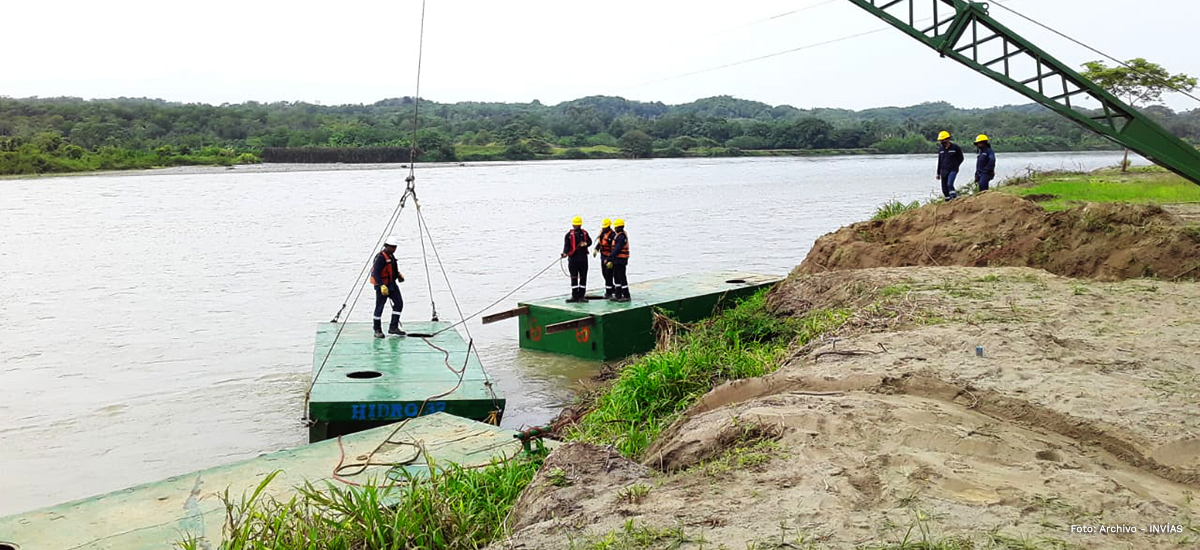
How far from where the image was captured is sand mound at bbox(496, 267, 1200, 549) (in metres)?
4.64

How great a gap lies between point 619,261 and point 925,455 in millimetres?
11116

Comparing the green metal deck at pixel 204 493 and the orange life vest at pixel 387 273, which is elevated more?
the orange life vest at pixel 387 273

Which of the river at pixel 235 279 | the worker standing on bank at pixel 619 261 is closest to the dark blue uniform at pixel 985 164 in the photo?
the worker standing on bank at pixel 619 261

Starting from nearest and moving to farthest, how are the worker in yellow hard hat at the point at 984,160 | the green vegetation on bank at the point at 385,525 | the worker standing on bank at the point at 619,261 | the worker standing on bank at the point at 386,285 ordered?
the green vegetation on bank at the point at 385,525
the worker standing on bank at the point at 386,285
the worker standing on bank at the point at 619,261
the worker in yellow hard hat at the point at 984,160

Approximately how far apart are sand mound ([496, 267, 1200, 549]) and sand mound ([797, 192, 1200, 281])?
3.63 metres

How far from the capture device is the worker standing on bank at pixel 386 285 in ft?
48.0

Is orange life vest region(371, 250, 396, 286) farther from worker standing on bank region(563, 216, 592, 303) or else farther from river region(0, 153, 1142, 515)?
worker standing on bank region(563, 216, 592, 303)

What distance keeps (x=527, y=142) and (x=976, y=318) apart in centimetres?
8673

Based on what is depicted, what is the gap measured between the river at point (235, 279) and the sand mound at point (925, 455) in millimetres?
6687

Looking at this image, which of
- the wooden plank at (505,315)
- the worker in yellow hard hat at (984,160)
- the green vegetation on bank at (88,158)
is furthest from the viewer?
the green vegetation on bank at (88,158)

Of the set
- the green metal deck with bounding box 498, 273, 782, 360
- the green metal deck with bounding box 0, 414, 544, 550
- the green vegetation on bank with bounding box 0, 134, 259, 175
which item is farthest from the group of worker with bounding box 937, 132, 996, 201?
the green vegetation on bank with bounding box 0, 134, 259, 175

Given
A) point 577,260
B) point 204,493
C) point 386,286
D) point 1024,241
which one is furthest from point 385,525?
point 577,260

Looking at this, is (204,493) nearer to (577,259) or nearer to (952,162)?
(577,259)

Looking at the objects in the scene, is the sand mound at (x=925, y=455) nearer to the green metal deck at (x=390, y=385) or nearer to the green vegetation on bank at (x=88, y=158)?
the green metal deck at (x=390, y=385)
